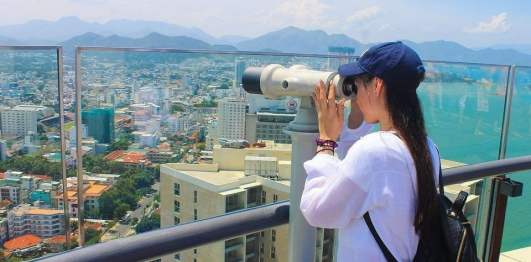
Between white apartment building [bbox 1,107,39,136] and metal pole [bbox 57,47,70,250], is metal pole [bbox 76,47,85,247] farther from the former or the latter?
white apartment building [bbox 1,107,39,136]

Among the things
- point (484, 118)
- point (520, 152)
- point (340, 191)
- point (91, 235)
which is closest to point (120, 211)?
point (91, 235)

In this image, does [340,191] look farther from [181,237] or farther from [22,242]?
[22,242]

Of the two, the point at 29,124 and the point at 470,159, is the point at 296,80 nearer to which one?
the point at 29,124

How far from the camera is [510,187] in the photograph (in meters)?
2.83

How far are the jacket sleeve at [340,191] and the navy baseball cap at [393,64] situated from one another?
0.19 meters

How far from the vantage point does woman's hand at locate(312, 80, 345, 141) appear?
4.59ft

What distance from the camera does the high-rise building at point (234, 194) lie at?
5.93 feet

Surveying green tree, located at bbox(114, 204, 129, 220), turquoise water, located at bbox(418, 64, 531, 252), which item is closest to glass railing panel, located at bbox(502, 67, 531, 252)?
turquoise water, located at bbox(418, 64, 531, 252)

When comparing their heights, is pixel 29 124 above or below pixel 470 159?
above

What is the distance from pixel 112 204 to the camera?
1.83 metres

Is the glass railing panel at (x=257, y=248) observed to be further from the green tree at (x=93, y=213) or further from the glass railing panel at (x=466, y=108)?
the glass railing panel at (x=466, y=108)

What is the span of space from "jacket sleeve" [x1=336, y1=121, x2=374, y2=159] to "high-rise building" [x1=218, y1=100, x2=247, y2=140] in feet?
2.36

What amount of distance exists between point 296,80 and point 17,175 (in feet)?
3.20

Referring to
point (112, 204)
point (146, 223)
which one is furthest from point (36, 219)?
point (146, 223)
